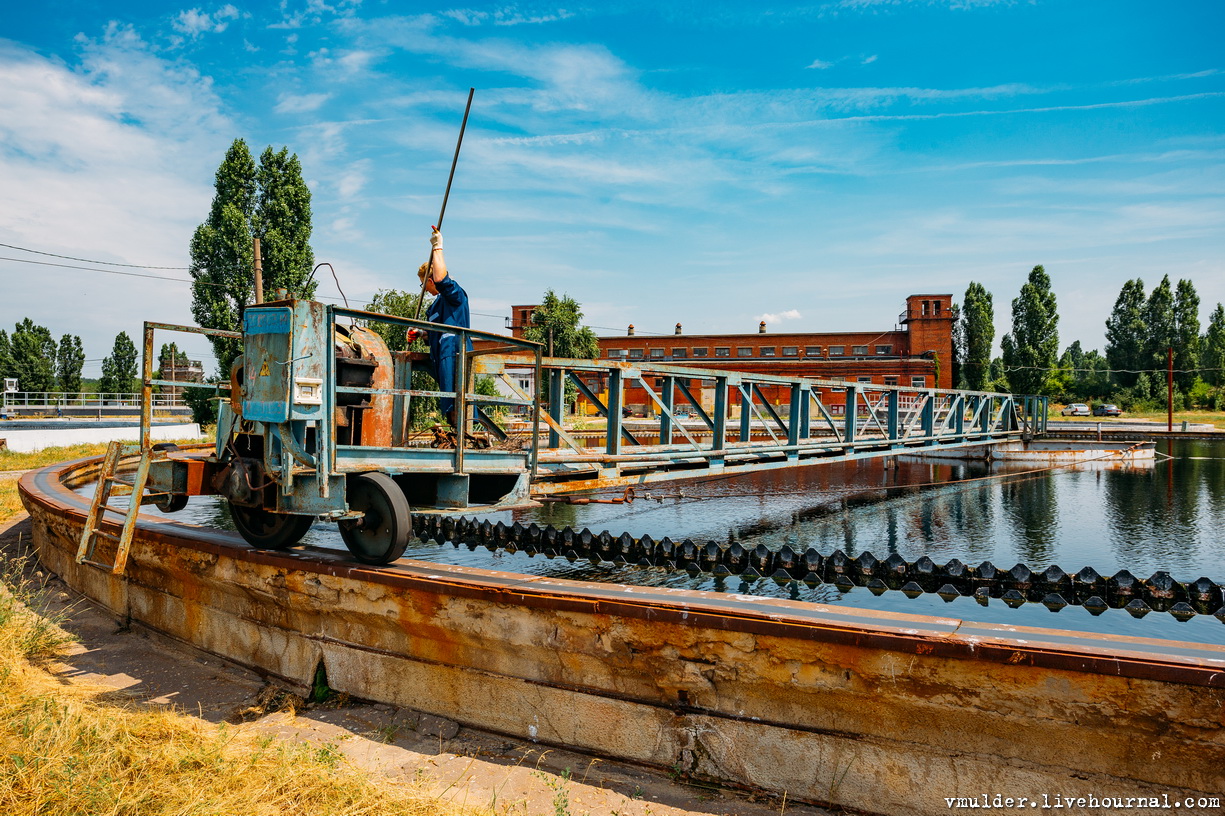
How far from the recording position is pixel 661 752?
436 cm

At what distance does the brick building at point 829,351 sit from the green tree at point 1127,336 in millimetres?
18138

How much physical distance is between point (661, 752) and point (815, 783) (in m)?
0.89

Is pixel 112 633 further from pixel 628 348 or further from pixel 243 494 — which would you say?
pixel 628 348

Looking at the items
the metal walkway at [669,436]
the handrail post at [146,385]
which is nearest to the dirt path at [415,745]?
the handrail post at [146,385]

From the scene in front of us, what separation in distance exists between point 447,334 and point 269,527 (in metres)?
2.09

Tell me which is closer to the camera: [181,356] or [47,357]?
[47,357]

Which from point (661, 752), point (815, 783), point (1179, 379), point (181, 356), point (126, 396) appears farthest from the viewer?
point (181, 356)

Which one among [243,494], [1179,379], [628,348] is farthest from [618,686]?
[1179,379]

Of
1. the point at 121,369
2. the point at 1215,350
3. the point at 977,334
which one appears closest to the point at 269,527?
the point at 977,334

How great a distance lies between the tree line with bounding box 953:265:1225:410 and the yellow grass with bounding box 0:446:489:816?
55.0 metres

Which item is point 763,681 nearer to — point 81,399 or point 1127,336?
point 81,399

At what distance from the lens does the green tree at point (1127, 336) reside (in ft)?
194

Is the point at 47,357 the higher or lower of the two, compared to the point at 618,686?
higher

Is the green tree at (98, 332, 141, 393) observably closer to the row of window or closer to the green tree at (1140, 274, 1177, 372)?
the row of window
